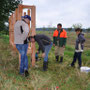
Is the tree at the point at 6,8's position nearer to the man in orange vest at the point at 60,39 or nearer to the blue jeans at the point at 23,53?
the man in orange vest at the point at 60,39

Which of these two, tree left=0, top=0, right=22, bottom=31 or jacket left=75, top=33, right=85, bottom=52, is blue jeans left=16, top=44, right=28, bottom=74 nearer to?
jacket left=75, top=33, right=85, bottom=52

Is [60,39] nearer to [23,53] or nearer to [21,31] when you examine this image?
[23,53]

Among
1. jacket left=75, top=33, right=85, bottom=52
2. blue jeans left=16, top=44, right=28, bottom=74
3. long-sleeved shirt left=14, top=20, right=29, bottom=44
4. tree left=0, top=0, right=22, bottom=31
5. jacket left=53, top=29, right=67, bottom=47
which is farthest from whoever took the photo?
tree left=0, top=0, right=22, bottom=31

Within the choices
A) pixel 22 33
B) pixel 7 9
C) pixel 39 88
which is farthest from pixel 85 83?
pixel 7 9

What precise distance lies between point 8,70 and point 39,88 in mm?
1621

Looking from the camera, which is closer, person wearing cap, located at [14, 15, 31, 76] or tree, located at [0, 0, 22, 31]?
person wearing cap, located at [14, 15, 31, 76]

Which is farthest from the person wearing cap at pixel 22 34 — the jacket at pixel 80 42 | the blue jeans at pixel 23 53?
the jacket at pixel 80 42

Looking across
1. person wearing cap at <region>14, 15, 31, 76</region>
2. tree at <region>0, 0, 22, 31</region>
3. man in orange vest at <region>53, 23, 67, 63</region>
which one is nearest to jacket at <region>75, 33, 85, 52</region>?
man in orange vest at <region>53, 23, 67, 63</region>

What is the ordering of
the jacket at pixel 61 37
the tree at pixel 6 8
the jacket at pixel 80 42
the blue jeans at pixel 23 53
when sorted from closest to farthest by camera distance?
1. the blue jeans at pixel 23 53
2. the jacket at pixel 80 42
3. the jacket at pixel 61 37
4. the tree at pixel 6 8

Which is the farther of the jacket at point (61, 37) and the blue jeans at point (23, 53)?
the jacket at point (61, 37)

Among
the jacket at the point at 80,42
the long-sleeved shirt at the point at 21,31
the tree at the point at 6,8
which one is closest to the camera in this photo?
the long-sleeved shirt at the point at 21,31

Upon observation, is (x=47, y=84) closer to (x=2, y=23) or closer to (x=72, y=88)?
(x=72, y=88)

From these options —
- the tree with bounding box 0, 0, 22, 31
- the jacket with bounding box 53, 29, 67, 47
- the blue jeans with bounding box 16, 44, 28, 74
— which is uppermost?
the tree with bounding box 0, 0, 22, 31

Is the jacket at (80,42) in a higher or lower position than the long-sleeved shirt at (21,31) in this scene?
lower
